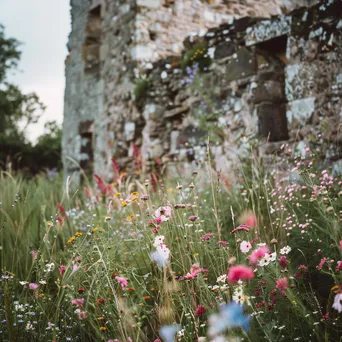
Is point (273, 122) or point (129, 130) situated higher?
point (129, 130)

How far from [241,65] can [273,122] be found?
2.68 ft

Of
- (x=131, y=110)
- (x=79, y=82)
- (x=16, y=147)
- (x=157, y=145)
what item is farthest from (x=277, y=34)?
(x=16, y=147)

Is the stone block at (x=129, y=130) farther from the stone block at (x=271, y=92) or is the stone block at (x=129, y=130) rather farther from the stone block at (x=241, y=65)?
the stone block at (x=271, y=92)

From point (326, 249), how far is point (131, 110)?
4650 millimetres

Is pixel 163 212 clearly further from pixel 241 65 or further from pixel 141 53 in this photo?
pixel 141 53

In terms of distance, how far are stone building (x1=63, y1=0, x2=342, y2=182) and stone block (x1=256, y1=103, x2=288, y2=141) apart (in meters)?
0.01

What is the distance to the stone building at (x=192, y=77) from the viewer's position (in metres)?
3.86

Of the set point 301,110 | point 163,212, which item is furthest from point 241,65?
point 163,212

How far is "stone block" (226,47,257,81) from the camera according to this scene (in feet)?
14.6

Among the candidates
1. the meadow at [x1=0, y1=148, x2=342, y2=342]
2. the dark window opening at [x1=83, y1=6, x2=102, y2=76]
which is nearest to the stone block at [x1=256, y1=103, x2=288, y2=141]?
the meadow at [x1=0, y1=148, x2=342, y2=342]

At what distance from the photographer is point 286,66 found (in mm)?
4172

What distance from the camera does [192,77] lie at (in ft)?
17.1

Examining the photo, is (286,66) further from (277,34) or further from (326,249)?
(326,249)

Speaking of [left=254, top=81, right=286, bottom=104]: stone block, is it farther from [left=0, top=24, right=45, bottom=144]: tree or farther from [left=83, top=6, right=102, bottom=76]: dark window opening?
[left=0, top=24, right=45, bottom=144]: tree
